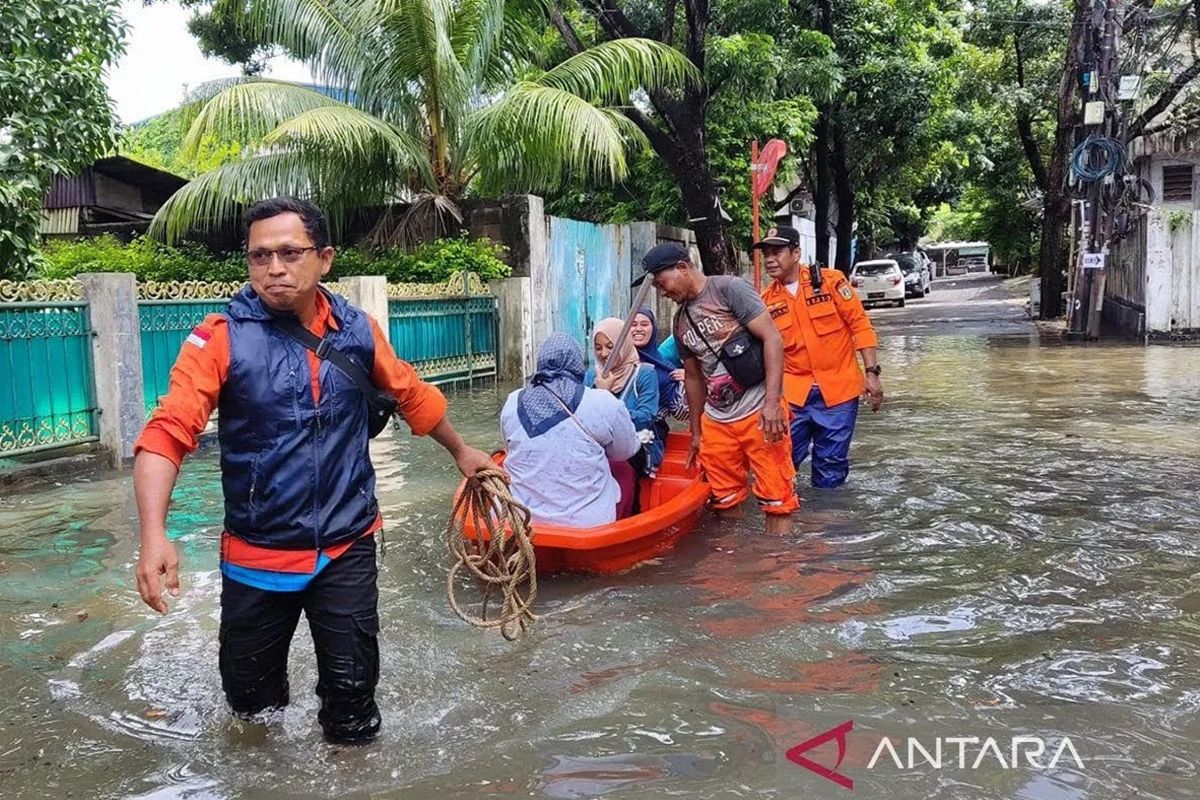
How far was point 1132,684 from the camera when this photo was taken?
12.4ft

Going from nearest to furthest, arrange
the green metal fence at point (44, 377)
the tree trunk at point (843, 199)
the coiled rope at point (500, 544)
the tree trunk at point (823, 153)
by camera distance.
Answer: the coiled rope at point (500, 544) → the green metal fence at point (44, 377) → the tree trunk at point (823, 153) → the tree trunk at point (843, 199)

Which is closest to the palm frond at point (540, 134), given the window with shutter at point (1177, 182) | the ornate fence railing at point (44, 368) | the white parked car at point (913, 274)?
the ornate fence railing at point (44, 368)

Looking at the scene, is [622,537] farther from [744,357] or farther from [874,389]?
[874,389]

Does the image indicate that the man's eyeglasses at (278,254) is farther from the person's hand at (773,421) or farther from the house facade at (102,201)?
the house facade at (102,201)

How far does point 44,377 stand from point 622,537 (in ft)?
18.0

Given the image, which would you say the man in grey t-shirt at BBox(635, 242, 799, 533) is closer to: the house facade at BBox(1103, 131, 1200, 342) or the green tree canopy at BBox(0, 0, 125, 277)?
the green tree canopy at BBox(0, 0, 125, 277)

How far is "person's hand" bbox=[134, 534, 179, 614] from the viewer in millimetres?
2730

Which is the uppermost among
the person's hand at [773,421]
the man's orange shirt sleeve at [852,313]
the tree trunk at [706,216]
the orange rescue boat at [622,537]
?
the tree trunk at [706,216]

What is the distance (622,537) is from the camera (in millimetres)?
5047

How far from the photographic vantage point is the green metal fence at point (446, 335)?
41.8ft

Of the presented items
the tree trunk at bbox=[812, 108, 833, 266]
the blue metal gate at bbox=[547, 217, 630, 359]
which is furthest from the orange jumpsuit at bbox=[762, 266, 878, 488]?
the tree trunk at bbox=[812, 108, 833, 266]

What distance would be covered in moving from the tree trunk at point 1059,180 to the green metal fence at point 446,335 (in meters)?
11.9

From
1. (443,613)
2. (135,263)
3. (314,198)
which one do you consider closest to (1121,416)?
(443,613)

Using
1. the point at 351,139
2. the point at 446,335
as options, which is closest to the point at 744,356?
the point at 446,335
